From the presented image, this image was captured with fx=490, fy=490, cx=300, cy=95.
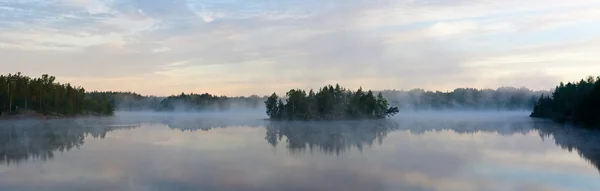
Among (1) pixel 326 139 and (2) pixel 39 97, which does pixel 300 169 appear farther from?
(2) pixel 39 97

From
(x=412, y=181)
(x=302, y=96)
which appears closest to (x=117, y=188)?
(x=412, y=181)

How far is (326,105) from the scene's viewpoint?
87.8m

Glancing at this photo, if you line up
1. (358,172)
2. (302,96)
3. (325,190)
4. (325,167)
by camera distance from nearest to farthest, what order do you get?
1. (325,190)
2. (358,172)
3. (325,167)
4. (302,96)

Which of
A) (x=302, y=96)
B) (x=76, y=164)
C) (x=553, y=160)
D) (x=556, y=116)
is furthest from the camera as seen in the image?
(x=302, y=96)

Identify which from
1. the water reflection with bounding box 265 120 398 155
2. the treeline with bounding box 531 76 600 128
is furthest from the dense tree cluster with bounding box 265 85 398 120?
the water reflection with bounding box 265 120 398 155

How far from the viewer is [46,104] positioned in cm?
8950

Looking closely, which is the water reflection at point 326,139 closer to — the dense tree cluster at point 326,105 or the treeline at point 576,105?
the treeline at point 576,105

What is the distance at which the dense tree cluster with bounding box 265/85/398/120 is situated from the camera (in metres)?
87.0

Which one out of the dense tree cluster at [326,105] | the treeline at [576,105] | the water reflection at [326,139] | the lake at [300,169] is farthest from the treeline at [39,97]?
the treeline at [576,105]

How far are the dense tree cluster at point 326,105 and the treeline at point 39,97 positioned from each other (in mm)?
39734

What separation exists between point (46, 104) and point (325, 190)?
290 ft

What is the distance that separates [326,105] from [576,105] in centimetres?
3949

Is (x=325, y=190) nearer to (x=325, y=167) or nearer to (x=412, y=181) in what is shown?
(x=412, y=181)

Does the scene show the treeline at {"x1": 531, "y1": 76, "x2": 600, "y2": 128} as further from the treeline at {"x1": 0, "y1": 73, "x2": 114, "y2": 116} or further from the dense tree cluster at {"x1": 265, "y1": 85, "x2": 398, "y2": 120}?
the treeline at {"x1": 0, "y1": 73, "x2": 114, "y2": 116}
